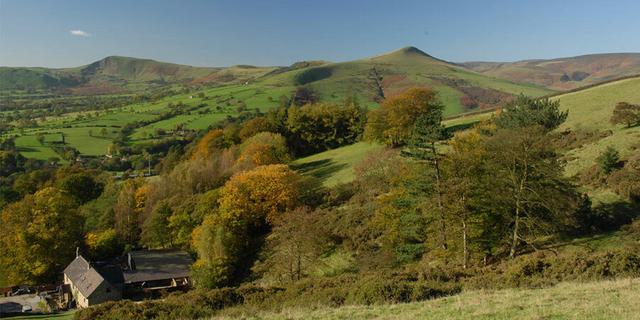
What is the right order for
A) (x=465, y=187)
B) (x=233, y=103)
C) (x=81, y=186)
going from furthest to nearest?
(x=233, y=103) → (x=81, y=186) → (x=465, y=187)

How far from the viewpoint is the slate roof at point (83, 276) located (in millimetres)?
39250

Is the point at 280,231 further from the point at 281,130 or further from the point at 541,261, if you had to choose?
the point at 281,130

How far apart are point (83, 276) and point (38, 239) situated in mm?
9809

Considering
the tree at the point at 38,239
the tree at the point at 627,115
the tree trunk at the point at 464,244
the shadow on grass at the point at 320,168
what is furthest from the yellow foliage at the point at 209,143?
the tree at the point at 627,115

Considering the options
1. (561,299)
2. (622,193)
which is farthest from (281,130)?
(561,299)

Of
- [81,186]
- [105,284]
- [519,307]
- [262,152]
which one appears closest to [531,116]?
[262,152]

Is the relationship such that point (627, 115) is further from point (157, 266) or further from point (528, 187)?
point (157, 266)

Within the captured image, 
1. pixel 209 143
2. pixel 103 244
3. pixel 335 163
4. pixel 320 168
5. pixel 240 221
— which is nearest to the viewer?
pixel 240 221

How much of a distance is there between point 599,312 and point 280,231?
94.3ft

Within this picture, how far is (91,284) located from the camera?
130 feet

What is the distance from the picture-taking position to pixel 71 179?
2830 inches

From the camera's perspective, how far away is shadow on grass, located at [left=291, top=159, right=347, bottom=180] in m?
60.3

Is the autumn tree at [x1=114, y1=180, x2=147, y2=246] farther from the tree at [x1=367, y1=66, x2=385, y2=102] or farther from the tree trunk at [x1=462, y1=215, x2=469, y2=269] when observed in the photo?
the tree at [x1=367, y1=66, x2=385, y2=102]

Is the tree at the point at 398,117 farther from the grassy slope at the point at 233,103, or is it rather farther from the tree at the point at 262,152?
the grassy slope at the point at 233,103
